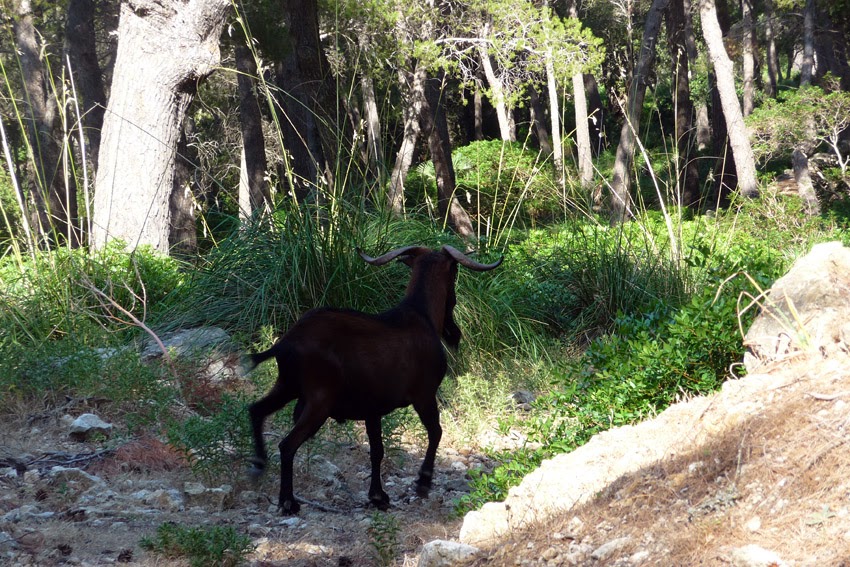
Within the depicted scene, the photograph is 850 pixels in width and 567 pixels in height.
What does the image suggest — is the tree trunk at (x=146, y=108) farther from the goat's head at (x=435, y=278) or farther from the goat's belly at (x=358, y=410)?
the goat's belly at (x=358, y=410)

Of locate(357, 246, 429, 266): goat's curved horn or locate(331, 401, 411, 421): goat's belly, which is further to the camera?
locate(357, 246, 429, 266): goat's curved horn

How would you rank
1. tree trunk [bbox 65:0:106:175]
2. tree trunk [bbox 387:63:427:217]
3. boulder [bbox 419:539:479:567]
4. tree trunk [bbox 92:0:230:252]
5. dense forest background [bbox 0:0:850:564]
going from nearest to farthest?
boulder [bbox 419:539:479:567], dense forest background [bbox 0:0:850:564], tree trunk [bbox 92:0:230:252], tree trunk [bbox 387:63:427:217], tree trunk [bbox 65:0:106:175]

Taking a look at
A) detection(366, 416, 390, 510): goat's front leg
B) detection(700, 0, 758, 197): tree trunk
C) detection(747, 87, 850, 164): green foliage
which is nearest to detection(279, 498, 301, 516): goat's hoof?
detection(366, 416, 390, 510): goat's front leg

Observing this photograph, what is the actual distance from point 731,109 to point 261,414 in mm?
14998

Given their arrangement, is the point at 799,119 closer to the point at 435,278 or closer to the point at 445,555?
the point at 435,278

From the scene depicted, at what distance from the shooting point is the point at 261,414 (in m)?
5.29

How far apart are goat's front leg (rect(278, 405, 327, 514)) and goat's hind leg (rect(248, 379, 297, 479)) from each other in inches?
4.5

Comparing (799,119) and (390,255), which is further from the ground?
(390,255)

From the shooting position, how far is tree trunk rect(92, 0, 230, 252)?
36.2ft

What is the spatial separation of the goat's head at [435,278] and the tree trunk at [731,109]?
38.6 feet

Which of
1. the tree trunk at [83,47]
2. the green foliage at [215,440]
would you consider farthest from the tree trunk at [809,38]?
the green foliage at [215,440]

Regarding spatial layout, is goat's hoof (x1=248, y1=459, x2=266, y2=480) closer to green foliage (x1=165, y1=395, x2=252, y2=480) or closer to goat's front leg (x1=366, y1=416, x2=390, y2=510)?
green foliage (x1=165, y1=395, x2=252, y2=480)

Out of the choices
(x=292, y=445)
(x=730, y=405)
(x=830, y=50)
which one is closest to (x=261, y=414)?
(x=292, y=445)

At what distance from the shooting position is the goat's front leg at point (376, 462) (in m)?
5.56
